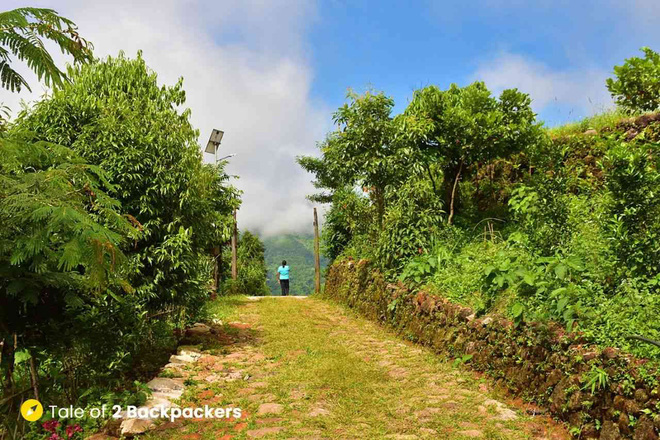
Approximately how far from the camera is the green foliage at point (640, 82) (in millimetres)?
8234

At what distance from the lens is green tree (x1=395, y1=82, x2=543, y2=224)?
10398 millimetres

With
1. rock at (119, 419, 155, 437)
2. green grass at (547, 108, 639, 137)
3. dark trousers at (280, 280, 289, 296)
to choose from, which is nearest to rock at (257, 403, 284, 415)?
rock at (119, 419, 155, 437)

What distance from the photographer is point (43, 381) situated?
5129mm

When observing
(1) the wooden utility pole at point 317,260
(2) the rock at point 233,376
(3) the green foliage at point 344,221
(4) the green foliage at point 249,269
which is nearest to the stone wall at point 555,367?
(2) the rock at point 233,376

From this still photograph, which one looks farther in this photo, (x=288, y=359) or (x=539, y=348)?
(x=288, y=359)

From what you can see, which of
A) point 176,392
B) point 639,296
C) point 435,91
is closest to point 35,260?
point 176,392

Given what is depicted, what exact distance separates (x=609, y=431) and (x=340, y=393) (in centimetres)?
301

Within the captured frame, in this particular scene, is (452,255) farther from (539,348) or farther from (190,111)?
(190,111)

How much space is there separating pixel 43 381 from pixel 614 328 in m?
6.35

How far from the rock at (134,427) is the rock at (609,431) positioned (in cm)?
462

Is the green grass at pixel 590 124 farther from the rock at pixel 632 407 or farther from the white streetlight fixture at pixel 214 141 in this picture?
the white streetlight fixture at pixel 214 141

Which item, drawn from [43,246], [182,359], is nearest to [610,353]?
[43,246]

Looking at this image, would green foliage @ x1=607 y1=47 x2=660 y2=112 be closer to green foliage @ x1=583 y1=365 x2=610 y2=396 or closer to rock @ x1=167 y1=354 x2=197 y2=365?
green foliage @ x1=583 y1=365 x2=610 y2=396

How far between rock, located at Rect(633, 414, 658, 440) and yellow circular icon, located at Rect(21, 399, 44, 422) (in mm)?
5821
